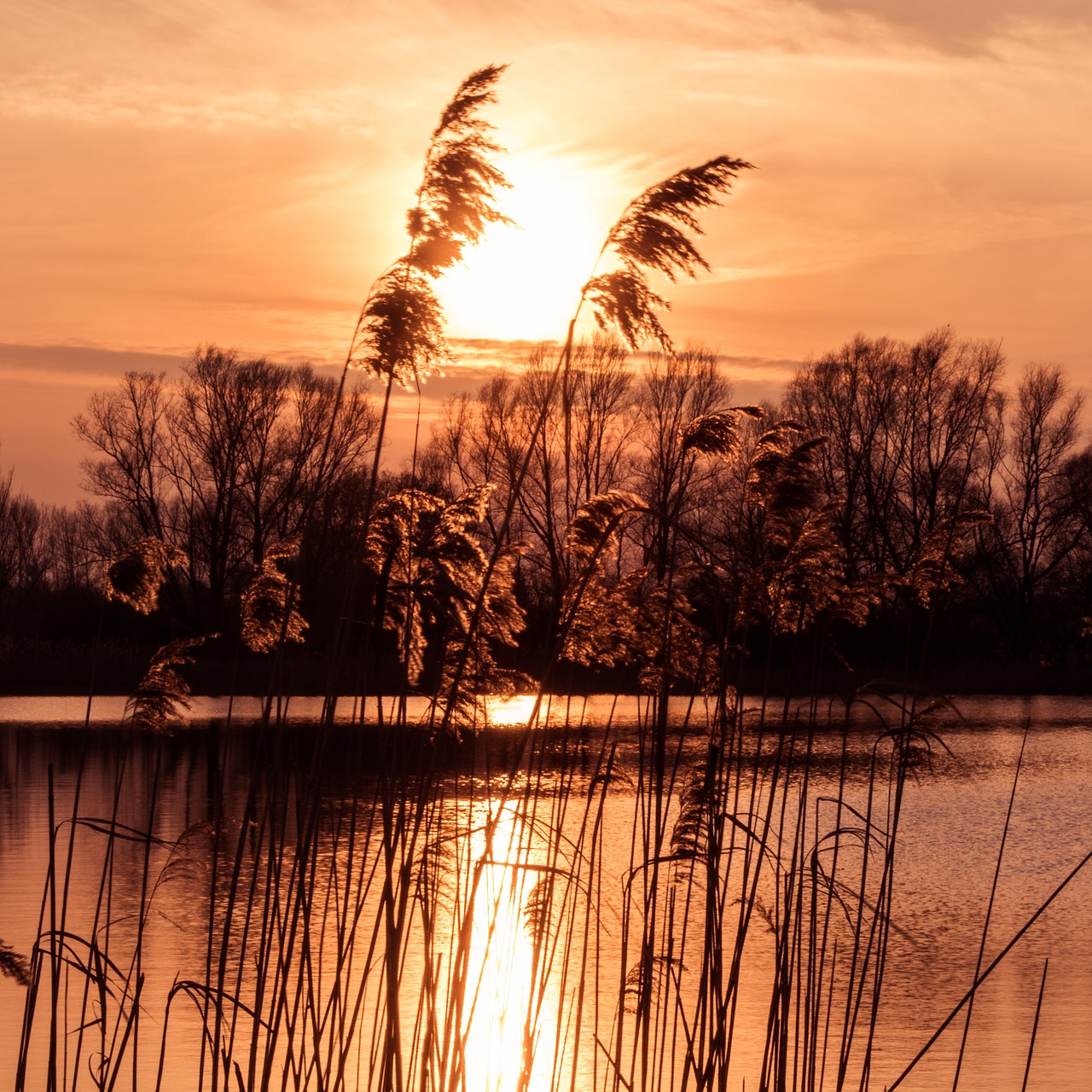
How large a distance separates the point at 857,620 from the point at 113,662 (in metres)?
26.0

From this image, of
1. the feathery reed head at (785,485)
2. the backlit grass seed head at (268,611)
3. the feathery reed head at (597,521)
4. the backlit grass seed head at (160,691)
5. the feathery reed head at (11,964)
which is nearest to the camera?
the feathery reed head at (11,964)

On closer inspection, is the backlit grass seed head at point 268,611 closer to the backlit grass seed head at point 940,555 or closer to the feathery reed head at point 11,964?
the feathery reed head at point 11,964

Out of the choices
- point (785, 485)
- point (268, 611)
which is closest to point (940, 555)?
point (785, 485)

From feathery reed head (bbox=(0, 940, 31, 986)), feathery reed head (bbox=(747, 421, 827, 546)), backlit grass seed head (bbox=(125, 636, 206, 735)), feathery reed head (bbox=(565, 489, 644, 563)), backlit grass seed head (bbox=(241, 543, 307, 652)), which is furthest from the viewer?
backlit grass seed head (bbox=(125, 636, 206, 735))

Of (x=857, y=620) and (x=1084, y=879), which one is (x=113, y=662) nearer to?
(x=1084, y=879)

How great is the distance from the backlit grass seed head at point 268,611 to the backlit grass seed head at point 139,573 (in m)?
0.22

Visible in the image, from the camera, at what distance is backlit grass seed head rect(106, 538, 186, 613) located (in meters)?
3.23

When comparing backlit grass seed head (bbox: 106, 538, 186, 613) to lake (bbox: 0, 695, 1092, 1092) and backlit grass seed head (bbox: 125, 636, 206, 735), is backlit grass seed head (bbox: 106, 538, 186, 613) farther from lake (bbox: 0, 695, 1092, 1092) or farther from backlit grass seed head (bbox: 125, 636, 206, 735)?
lake (bbox: 0, 695, 1092, 1092)

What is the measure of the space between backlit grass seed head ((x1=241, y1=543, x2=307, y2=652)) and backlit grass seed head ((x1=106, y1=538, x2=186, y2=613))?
215 millimetres

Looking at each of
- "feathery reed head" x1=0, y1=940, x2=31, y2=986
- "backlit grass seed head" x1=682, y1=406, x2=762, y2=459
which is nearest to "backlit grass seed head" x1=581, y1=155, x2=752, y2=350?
"backlit grass seed head" x1=682, y1=406, x2=762, y2=459

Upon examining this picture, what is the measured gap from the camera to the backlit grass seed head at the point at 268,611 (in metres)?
3.15

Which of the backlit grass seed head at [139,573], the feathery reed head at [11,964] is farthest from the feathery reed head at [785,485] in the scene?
the feathery reed head at [11,964]

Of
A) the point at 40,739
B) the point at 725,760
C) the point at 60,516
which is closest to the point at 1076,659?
the point at 40,739

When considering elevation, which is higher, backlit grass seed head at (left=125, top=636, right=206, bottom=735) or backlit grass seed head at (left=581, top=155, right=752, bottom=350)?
backlit grass seed head at (left=581, top=155, right=752, bottom=350)
